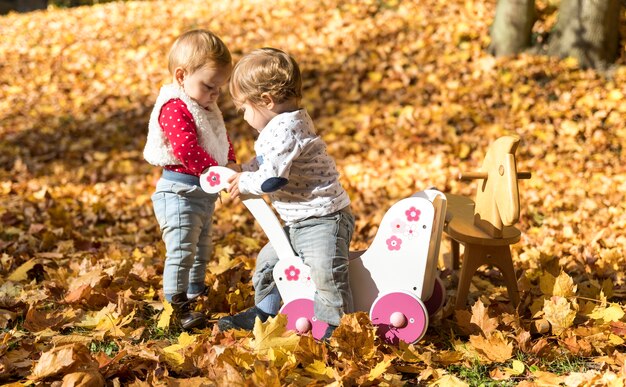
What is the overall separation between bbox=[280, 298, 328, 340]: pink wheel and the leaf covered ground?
0.16 meters

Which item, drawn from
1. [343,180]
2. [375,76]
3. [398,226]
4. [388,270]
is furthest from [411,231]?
[375,76]

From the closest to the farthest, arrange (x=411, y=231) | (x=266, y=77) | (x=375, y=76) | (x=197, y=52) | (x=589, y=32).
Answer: (x=266, y=77) → (x=411, y=231) → (x=197, y=52) → (x=589, y=32) → (x=375, y=76)

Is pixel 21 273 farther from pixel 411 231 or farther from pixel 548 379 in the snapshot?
pixel 548 379

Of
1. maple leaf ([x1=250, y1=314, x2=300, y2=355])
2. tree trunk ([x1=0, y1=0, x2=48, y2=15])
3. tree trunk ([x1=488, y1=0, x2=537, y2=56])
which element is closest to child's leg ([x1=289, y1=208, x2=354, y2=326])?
maple leaf ([x1=250, y1=314, x2=300, y2=355])

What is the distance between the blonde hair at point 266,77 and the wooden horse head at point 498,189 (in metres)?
0.88

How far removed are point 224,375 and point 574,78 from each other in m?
5.85

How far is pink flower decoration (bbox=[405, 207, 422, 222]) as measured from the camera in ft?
9.12

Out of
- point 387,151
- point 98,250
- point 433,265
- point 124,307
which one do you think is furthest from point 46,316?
point 387,151

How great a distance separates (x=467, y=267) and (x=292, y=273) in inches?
32.3

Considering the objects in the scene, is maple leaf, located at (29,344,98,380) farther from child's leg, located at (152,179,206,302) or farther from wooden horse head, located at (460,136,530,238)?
wooden horse head, located at (460,136,530,238)

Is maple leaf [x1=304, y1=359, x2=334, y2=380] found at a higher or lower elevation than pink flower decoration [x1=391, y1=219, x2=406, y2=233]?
lower

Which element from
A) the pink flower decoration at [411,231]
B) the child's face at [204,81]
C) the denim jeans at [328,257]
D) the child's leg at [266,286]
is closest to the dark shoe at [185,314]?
the child's leg at [266,286]

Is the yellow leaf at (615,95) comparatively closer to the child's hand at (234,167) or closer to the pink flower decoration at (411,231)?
the pink flower decoration at (411,231)

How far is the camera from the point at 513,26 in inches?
286
